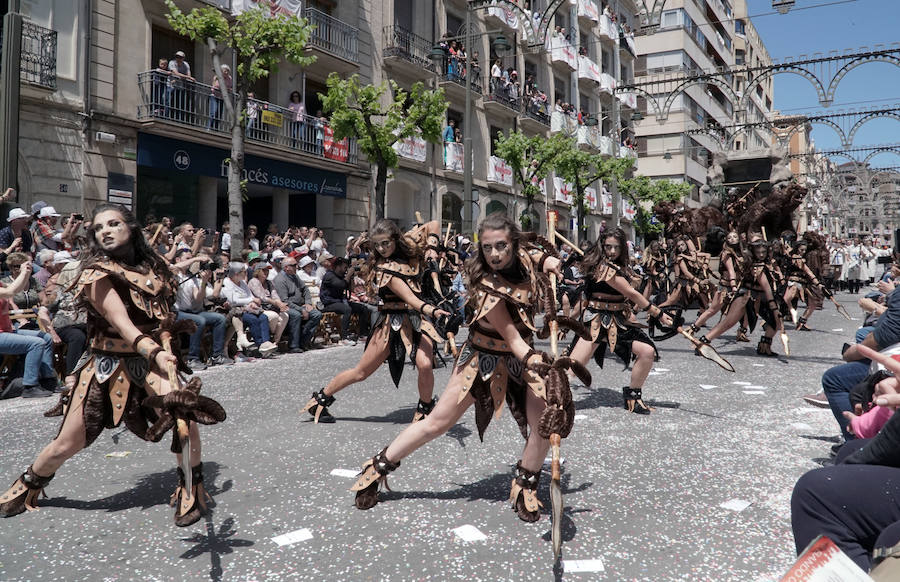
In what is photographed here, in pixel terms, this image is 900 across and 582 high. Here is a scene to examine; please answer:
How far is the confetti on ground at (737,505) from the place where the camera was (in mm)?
3975

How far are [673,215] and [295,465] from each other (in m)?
13.1

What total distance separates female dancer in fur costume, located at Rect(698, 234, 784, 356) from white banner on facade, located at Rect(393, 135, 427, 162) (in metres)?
14.9

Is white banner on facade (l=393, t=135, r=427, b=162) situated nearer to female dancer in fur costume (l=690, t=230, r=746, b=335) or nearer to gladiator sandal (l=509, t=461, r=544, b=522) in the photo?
female dancer in fur costume (l=690, t=230, r=746, b=335)

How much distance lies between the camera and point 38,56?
1390 cm

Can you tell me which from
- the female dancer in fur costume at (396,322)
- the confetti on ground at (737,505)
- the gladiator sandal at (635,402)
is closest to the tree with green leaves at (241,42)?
the female dancer in fur costume at (396,322)

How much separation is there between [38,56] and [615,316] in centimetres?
1348

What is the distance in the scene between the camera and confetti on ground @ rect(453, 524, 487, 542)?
3.51 m

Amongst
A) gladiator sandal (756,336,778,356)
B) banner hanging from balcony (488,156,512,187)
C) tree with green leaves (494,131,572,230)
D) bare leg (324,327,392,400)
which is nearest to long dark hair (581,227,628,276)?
bare leg (324,327,392,400)

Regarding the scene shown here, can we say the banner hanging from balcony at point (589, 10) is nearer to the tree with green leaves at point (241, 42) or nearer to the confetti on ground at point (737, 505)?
the tree with green leaves at point (241, 42)

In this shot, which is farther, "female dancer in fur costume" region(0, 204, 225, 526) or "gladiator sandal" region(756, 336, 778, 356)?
"gladiator sandal" region(756, 336, 778, 356)

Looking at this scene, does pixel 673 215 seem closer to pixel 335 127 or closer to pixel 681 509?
pixel 335 127

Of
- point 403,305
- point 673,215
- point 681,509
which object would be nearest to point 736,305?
point 673,215

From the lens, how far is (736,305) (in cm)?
1058

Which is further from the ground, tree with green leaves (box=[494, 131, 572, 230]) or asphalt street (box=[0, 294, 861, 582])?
tree with green leaves (box=[494, 131, 572, 230])
